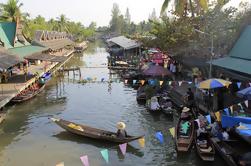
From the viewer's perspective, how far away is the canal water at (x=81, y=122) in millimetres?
21922

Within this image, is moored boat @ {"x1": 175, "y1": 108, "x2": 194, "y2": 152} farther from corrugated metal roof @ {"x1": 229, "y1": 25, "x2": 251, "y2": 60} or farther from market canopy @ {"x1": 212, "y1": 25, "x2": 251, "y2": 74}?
corrugated metal roof @ {"x1": 229, "y1": 25, "x2": 251, "y2": 60}

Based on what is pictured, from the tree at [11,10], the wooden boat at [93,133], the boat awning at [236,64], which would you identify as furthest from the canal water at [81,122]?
the tree at [11,10]

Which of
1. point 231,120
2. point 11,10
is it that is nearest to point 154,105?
point 231,120

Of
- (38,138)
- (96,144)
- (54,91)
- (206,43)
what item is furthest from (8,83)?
(206,43)

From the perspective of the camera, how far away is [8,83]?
3800cm

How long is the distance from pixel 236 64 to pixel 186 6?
14.7 metres

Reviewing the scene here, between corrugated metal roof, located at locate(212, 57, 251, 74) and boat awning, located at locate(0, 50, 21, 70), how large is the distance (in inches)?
788

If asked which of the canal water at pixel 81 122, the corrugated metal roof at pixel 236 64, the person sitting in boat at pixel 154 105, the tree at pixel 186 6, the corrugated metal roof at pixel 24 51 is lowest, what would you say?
the canal water at pixel 81 122

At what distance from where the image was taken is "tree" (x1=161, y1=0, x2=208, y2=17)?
125 feet

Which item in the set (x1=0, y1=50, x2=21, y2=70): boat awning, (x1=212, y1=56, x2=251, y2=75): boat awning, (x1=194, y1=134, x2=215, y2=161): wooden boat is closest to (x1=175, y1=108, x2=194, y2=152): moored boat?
(x1=194, y1=134, x2=215, y2=161): wooden boat

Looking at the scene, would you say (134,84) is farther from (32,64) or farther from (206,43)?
(32,64)

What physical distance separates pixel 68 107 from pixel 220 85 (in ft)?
53.7

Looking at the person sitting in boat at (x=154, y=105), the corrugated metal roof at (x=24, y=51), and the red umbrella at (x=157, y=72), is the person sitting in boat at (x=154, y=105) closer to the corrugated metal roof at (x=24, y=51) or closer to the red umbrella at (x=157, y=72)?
the red umbrella at (x=157, y=72)

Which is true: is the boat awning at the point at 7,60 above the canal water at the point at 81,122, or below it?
above
